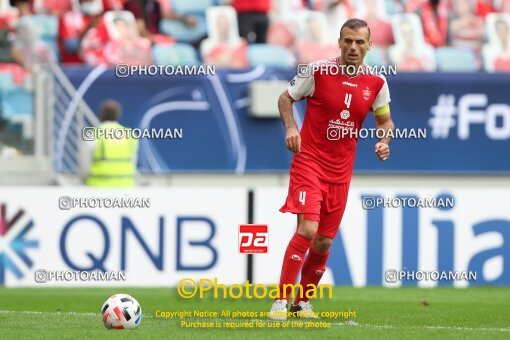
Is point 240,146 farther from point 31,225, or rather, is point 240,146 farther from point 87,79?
point 31,225

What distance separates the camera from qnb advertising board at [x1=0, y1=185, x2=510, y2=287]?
13.3m

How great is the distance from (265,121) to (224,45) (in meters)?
1.37

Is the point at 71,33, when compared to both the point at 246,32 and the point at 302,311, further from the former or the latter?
the point at 302,311

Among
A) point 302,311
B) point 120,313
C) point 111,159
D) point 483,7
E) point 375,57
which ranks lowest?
point 302,311

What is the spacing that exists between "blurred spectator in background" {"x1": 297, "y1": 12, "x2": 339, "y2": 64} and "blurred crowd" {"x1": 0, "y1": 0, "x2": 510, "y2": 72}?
0.01m

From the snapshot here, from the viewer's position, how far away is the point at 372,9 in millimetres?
18125

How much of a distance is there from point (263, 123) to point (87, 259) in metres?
4.03

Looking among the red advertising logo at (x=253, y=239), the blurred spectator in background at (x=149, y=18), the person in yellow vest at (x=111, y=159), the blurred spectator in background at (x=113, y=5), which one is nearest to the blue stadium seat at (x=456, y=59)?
the blurred spectator in background at (x=149, y=18)

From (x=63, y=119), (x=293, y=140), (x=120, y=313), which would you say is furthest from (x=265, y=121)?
(x=120, y=313)

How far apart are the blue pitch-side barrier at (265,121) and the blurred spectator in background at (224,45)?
0.81 meters

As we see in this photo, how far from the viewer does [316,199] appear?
892 cm

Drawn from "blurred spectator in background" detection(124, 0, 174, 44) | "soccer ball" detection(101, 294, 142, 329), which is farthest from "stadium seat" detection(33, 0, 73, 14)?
"soccer ball" detection(101, 294, 142, 329)

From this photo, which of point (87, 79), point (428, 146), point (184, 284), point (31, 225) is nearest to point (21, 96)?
point (87, 79)

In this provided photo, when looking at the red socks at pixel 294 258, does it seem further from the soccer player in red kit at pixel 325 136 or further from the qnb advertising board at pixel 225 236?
the qnb advertising board at pixel 225 236
